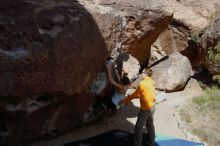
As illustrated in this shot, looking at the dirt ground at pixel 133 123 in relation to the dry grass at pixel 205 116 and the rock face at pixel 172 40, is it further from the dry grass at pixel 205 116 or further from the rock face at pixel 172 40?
the rock face at pixel 172 40

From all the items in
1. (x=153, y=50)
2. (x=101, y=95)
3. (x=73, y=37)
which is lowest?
(x=153, y=50)

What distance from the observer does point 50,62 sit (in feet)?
24.7

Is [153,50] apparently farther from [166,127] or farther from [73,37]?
[73,37]

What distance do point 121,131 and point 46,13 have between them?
281 cm

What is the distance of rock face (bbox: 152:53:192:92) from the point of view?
40.2ft

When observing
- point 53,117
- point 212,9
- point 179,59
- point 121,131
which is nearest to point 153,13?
point 179,59

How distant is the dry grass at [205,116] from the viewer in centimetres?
938

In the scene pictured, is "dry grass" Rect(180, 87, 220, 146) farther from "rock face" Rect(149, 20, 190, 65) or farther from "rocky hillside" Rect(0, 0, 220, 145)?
"rock face" Rect(149, 20, 190, 65)

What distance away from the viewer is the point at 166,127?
32.1 feet

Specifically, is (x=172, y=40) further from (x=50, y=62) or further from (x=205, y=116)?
(x=50, y=62)

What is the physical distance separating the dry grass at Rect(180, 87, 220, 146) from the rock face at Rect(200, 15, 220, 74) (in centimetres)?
131

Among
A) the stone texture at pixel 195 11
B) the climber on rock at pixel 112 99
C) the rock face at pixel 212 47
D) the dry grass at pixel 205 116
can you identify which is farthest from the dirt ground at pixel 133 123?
the stone texture at pixel 195 11

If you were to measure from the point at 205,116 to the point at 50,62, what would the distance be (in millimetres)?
4336

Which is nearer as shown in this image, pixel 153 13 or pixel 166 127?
pixel 166 127
